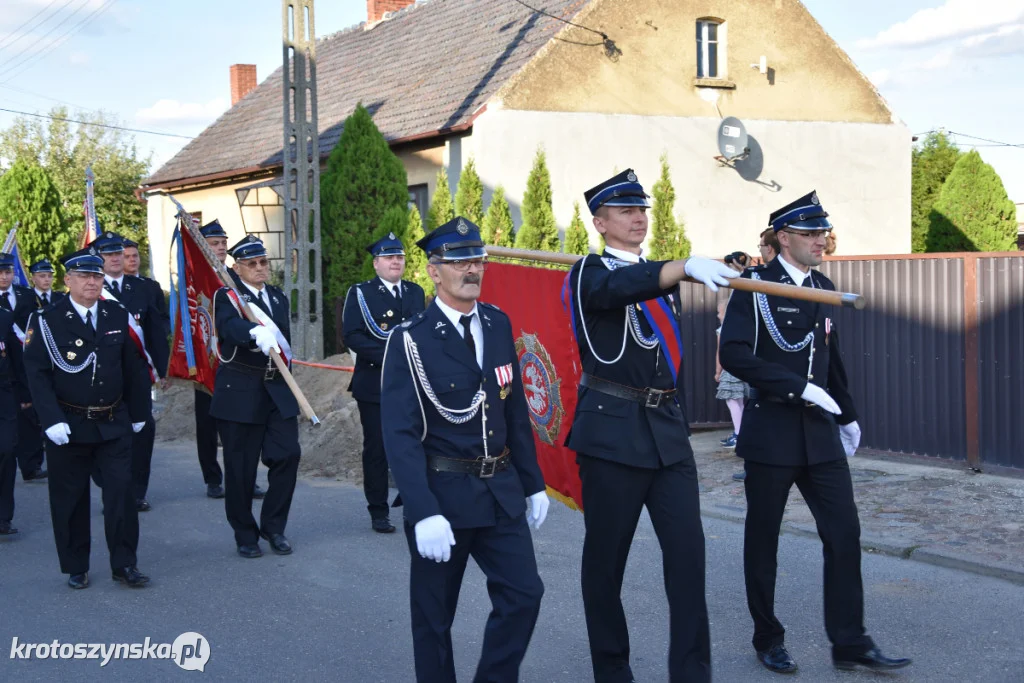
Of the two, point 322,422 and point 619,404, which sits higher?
point 619,404

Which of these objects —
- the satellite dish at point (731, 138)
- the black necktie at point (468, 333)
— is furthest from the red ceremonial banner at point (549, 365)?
the satellite dish at point (731, 138)

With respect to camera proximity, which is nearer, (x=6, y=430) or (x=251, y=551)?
(x=251, y=551)

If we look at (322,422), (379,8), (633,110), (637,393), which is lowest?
(322,422)

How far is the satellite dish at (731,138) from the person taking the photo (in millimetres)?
20688

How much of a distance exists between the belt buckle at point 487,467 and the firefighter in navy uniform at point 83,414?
345cm

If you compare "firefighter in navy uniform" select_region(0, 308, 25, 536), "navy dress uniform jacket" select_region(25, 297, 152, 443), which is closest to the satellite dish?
"firefighter in navy uniform" select_region(0, 308, 25, 536)

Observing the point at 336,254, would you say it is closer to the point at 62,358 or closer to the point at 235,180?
Result: the point at 235,180

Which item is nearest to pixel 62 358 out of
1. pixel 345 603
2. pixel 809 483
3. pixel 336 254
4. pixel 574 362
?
pixel 345 603

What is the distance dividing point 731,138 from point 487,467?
688 inches

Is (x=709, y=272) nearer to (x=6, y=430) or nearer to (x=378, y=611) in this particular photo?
(x=378, y=611)

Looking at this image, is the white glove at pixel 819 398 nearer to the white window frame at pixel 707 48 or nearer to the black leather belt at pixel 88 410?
the black leather belt at pixel 88 410

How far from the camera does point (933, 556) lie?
23.0 feet

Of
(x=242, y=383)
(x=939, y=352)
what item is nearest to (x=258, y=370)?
(x=242, y=383)

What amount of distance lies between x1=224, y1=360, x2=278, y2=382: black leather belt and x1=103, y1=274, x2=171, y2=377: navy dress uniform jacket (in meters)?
1.14
